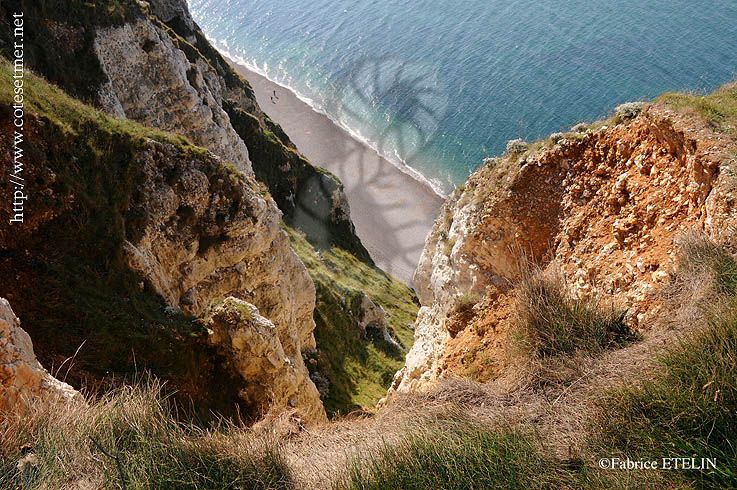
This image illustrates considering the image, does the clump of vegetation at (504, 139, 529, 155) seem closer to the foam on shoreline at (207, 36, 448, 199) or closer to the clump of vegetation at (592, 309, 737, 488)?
the clump of vegetation at (592, 309, 737, 488)

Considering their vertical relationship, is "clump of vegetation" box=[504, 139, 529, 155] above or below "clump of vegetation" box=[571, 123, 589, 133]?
below

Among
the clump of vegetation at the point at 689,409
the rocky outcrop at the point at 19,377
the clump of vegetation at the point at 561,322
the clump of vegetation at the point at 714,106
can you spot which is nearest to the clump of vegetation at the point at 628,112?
the clump of vegetation at the point at 714,106

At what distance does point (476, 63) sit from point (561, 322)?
62.7m

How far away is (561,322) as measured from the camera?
9.72 m

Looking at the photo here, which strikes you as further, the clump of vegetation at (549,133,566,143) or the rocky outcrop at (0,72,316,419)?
the clump of vegetation at (549,133,566,143)

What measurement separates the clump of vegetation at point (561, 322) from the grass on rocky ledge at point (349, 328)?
14.9 meters

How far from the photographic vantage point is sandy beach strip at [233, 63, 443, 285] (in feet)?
172

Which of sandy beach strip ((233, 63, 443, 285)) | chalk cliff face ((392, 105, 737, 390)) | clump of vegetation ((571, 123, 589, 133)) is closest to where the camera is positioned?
chalk cliff face ((392, 105, 737, 390))

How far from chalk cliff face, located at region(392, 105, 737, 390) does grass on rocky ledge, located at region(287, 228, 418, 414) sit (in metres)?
8.74

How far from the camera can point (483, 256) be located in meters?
16.2

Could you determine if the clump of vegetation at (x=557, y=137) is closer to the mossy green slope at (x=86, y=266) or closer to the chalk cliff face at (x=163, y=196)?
the chalk cliff face at (x=163, y=196)

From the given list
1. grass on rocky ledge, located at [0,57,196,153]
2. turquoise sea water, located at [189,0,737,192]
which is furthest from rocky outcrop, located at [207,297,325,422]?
turquoise sea water, located at [189,0,737,192]

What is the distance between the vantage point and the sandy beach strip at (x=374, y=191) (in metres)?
52.4

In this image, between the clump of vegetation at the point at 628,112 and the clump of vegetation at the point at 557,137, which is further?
the clump of vegetation at the point at 557,137
